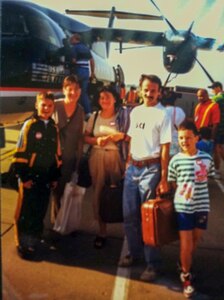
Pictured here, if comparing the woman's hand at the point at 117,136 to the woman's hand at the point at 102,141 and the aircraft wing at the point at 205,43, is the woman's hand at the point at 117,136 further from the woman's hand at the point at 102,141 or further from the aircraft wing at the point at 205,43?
the aircraft wing at the point at 205,43

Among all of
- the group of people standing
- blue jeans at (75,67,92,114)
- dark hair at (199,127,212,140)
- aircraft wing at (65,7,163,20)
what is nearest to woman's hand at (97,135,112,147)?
the group of people standing

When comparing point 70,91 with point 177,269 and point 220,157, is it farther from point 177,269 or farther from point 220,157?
point 177,269

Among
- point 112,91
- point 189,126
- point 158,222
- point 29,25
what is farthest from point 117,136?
point 29,25

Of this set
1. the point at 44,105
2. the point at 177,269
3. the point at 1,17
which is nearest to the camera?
the point at 1,17

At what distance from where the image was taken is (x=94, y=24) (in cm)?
141

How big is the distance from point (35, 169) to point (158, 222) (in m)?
0.52

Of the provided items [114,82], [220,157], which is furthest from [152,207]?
[114,82]

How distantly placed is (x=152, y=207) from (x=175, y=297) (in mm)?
327

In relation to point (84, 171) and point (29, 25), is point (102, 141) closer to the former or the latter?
point (84, 171)

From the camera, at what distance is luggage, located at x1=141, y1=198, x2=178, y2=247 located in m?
1.68

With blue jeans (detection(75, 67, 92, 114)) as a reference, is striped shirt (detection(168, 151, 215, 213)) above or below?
below

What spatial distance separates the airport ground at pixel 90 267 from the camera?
1.45 meters

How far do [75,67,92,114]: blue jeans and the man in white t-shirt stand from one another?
17 cm

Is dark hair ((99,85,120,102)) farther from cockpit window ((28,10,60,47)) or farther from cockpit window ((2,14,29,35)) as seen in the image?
cockpit window ((2,14,29,35))
